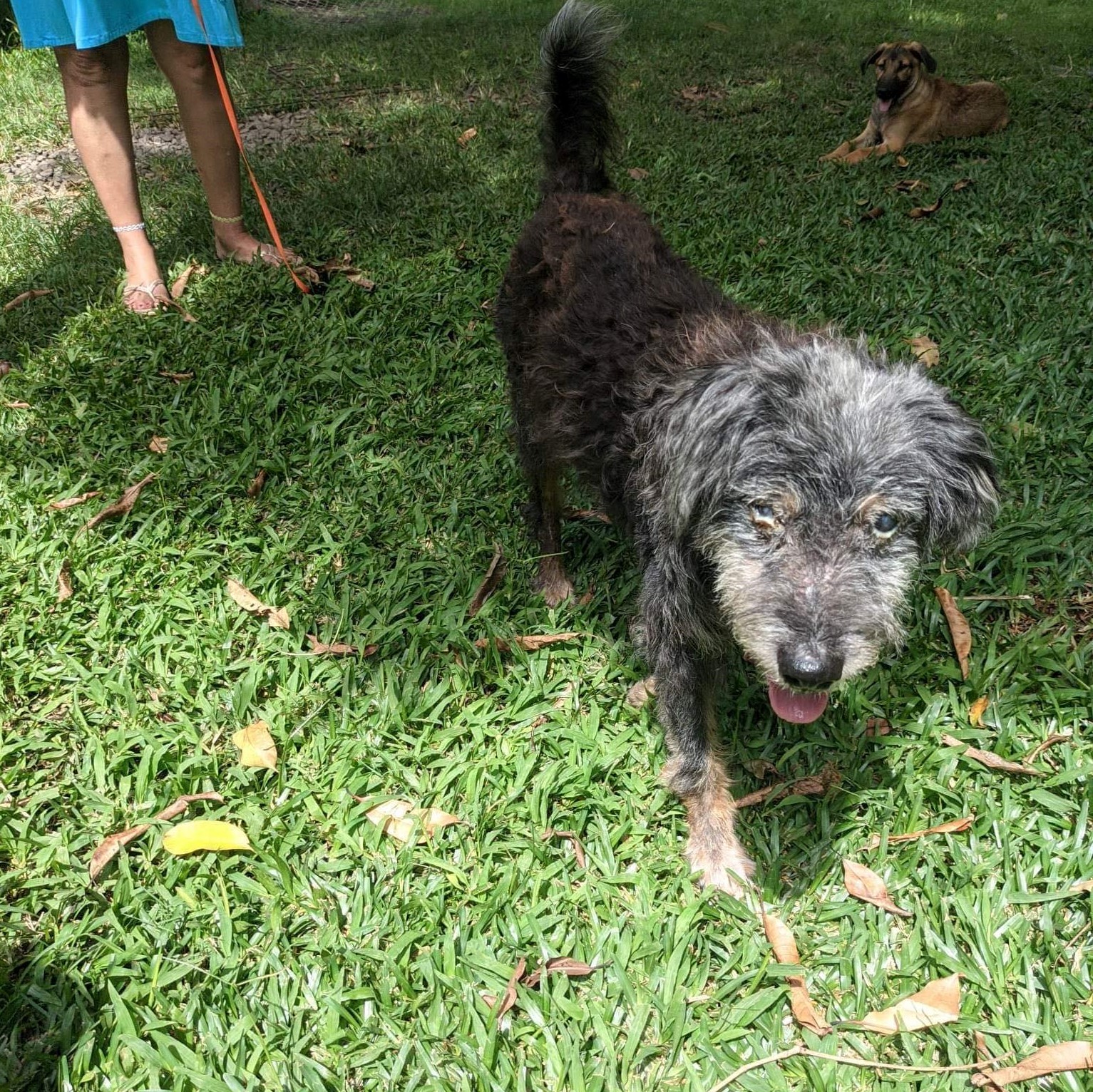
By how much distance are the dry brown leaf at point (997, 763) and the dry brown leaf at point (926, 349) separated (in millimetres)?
2146

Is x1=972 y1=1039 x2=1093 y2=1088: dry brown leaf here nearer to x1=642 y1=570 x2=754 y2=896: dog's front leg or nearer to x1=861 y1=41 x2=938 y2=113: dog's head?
x1=642 y1=570 x2=754 y2=896: dog's front leg

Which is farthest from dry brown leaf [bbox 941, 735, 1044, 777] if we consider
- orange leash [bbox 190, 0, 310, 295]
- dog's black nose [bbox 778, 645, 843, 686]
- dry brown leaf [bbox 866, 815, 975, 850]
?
orange leash [bbox 190, 0, 310, 295]

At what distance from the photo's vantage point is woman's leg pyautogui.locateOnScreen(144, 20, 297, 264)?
4461 millimetres

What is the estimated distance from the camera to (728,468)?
2.12m

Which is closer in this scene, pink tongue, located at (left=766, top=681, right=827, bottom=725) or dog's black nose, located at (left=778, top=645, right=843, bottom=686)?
dog's black nose, located at (left=778, top=645, right=843, bottom=686)

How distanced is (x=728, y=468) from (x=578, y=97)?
82.3 inches

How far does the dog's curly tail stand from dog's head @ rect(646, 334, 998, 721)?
1744mm

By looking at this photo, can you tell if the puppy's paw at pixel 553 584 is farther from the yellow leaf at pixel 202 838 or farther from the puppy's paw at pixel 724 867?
the yellow leaf at pixel 202 838

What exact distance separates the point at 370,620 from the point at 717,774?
4.82ft

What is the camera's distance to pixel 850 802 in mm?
2680

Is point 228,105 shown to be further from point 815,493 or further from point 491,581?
point 815,493

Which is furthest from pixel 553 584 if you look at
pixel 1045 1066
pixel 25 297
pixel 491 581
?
pixel 25 297

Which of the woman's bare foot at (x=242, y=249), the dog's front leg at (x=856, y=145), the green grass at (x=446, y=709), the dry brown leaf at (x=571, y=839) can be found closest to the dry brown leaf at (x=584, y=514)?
the green grass at (x=446, y=709)

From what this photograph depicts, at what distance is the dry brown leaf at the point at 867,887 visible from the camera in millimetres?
2387
